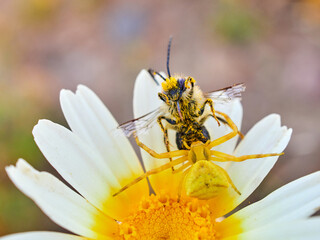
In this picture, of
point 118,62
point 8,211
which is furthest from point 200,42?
point 8,211

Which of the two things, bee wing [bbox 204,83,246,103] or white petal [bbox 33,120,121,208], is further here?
bee wing [bbox 204,83,246,103]

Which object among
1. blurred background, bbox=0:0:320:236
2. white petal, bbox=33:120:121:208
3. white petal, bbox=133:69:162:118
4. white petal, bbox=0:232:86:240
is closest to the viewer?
white petal, bbox=0:232:86:240

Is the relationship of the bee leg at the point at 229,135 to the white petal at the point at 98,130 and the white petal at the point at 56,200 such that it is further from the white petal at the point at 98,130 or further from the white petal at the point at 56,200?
the white petal at the point at 56,200

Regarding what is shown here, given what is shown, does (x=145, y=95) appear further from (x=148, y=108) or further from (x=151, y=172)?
(x=151, y=172)

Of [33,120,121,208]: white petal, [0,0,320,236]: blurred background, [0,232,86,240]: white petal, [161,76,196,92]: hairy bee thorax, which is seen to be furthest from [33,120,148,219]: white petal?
[0,0,320,236]: blurred background

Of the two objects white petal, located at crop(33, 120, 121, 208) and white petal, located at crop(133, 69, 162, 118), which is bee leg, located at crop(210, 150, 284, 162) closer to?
white petal, located at crop(133, 69, 162, 118)

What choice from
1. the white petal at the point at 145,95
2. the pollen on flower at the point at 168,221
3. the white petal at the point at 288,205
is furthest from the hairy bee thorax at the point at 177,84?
the white petal at the point at 288,205

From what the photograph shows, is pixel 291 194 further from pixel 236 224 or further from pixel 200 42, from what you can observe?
pixel 200 42
